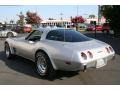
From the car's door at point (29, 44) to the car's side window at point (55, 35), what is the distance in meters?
0.39

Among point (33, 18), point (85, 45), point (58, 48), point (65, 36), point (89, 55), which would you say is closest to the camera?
point (89, 55)

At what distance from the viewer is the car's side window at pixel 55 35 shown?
622cm

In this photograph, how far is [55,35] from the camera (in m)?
6.38

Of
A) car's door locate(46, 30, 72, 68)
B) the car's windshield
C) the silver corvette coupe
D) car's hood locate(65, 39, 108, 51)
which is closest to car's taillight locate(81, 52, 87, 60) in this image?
the silver corvette coupe

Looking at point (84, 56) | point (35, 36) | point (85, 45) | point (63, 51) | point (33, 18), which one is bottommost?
point (84, 56)

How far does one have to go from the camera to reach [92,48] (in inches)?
225

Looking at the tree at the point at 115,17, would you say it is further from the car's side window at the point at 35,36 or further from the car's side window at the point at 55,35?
the car's side window at the point at 55,35

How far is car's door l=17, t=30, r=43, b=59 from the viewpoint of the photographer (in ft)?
22.0

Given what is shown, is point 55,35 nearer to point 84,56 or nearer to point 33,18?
point 84,56

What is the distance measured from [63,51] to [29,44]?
5.61 feet

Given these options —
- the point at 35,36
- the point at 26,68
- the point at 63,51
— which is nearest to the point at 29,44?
the point at 35,36

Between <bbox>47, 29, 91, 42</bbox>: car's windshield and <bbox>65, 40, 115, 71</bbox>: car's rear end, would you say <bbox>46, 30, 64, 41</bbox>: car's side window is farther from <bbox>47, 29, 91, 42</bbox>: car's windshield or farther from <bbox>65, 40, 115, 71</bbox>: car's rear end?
<bbox>65, 40, 115, 71</bbox>: car's rear end

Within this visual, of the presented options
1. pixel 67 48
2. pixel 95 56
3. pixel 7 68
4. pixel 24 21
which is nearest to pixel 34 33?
pixel 7 68

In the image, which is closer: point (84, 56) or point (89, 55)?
point (84, 56)
